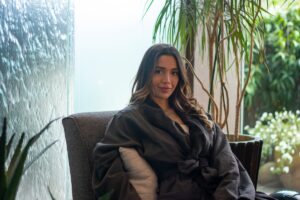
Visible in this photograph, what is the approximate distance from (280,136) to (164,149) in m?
1.90

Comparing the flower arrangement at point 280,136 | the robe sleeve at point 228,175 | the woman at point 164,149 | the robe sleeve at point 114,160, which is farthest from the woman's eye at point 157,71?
the flower arrangement at point 280,136

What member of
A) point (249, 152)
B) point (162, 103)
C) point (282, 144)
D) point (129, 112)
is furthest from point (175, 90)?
point (282, 144)

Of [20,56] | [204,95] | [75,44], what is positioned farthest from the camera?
[204,95]

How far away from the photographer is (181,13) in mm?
2350

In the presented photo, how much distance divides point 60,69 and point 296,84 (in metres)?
1.92

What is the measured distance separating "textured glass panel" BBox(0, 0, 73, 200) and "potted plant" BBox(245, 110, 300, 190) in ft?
5.47

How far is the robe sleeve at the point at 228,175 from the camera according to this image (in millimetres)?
1705

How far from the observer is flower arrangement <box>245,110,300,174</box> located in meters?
3.31

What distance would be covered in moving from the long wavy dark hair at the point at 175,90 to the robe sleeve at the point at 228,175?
0.10 m

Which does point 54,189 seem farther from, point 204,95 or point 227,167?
point 204,95

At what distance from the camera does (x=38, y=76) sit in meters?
1.96

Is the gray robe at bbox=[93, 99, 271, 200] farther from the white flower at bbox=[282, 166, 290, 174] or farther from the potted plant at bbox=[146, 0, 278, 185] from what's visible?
the white flower at bbox=[282, 166, 290, 174]

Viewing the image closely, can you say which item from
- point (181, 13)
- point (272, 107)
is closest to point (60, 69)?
point (181, 13)

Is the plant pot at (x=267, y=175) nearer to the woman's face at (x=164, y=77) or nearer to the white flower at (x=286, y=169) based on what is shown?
the white flower at (x=286, y=169)
